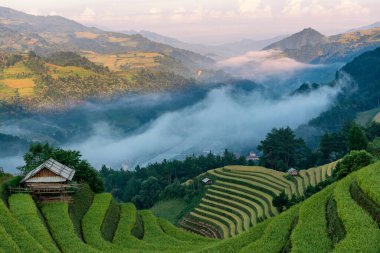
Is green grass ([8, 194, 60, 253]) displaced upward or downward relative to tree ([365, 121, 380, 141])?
upward

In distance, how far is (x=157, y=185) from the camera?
265 ft

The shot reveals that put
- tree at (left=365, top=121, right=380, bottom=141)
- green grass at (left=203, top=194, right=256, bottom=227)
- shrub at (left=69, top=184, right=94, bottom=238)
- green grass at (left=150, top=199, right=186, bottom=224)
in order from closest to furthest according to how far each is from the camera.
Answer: shrub at (left=69, top=184, right=94, bottom=238)
green grass at (left=203, top=194, right=256, bottom=227)
green grass at (left=150, top=199, right=186, bottom=224)
tree at (left=365, top=121, right=380, bottom=141)

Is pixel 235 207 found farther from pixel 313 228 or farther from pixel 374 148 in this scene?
pixel 313 228

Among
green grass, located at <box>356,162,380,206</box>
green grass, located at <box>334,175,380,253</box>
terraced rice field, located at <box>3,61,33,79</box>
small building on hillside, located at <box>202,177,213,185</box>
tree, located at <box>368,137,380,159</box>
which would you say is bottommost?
small building on hillside, located at <box>202,177,213,185</box>

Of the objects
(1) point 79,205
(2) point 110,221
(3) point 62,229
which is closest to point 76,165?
(1) point 79,205

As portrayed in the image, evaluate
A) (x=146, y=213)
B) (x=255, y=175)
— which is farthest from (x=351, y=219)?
(x=255, y=175)

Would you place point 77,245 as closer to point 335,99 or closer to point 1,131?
point 1,131

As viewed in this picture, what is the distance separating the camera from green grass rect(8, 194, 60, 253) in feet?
84.8

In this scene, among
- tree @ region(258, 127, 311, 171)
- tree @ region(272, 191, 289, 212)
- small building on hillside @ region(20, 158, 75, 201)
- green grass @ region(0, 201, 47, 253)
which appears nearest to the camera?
green grass @ region(0, 201, 47, 253)

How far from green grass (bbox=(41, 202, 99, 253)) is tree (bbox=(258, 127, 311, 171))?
55.0 metres

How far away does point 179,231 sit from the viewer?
4097 cm

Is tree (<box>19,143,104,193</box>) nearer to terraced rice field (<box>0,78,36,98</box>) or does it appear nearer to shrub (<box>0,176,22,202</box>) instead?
shrub (<box>0,176,22,202</box>)

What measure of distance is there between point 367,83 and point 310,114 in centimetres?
2658

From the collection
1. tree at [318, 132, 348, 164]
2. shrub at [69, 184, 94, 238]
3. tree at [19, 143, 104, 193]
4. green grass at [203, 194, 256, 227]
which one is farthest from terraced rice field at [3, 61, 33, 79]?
shrub at [69, 184, 94, 238]
